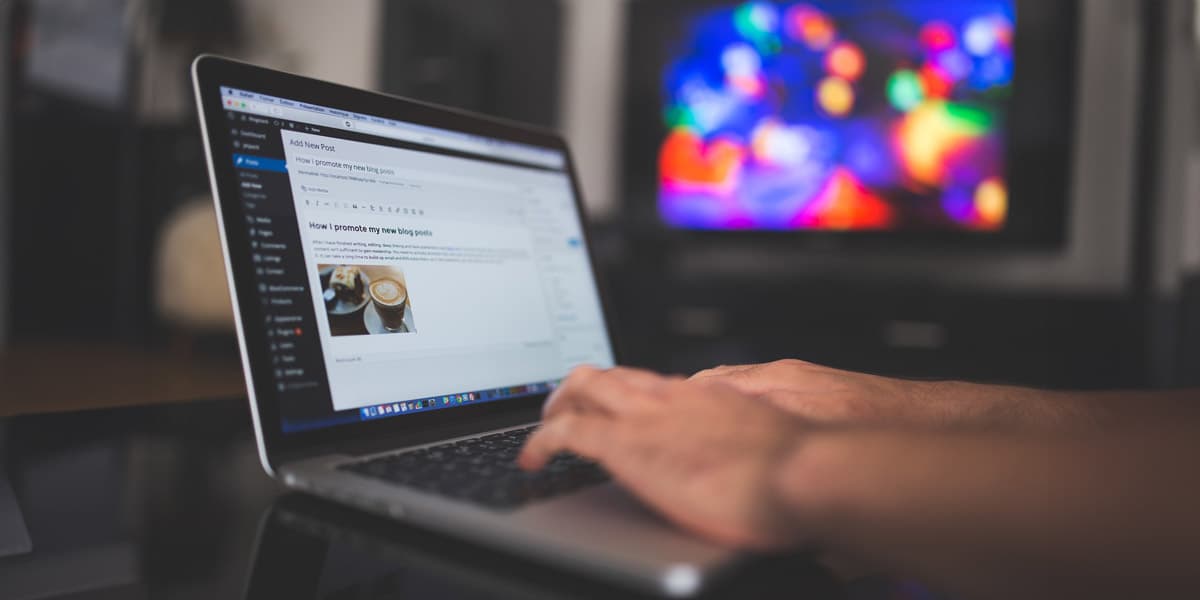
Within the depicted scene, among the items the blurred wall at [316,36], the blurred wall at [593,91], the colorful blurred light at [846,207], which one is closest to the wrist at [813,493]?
the colorful blurred light at [846,207]

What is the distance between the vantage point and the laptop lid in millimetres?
465

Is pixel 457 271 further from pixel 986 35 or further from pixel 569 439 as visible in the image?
pixel 986 35

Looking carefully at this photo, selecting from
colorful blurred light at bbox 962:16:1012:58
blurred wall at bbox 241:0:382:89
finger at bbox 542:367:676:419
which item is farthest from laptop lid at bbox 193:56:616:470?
blurred wall at bbox 241:0:382:89

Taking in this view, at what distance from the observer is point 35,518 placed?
0.40m

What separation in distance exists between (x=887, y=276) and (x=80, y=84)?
3045mm

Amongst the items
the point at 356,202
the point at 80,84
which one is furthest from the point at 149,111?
the point at 356,202

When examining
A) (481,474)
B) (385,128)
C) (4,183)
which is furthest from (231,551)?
(4,183)

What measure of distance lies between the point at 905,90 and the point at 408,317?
2.02m

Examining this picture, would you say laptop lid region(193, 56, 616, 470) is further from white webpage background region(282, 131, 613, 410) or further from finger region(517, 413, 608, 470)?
finger region(517, 413, 608, 470)

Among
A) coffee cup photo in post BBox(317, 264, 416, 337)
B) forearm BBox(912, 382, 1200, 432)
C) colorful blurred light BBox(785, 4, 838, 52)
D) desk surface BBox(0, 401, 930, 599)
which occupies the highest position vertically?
colorful blurred light BBox(785, 4, 838, 52)

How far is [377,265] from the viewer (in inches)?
20.9

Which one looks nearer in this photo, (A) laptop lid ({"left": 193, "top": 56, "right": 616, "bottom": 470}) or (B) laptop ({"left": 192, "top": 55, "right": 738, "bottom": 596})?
(B) laptop ({"left": 192, "top": 55, "right": 738, "bottom": 596})

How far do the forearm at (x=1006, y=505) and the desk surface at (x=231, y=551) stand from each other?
0.03m

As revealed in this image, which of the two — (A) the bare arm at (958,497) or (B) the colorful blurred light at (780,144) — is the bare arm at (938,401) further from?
(B) the colorful blurred light at (780,144)
